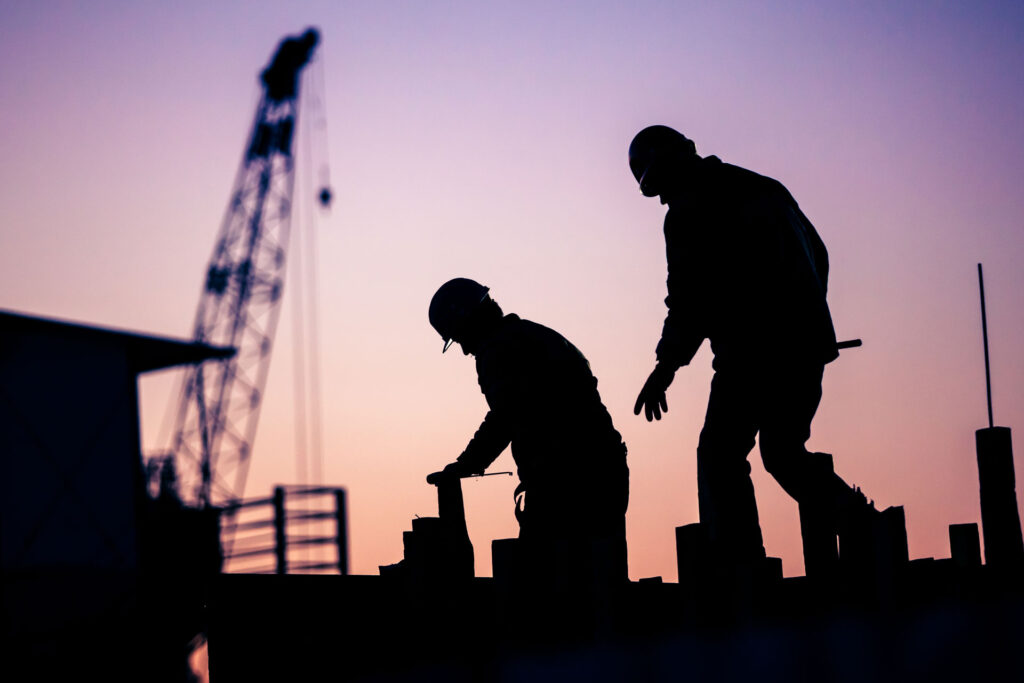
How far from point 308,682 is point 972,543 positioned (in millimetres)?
3364

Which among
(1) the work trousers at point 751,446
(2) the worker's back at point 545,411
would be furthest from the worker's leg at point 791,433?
(2) the worker's back at point 545,411

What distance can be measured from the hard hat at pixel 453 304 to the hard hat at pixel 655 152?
141 cm

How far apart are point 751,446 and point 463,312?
1.96 meters

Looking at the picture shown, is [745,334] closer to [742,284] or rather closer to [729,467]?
[742,284]

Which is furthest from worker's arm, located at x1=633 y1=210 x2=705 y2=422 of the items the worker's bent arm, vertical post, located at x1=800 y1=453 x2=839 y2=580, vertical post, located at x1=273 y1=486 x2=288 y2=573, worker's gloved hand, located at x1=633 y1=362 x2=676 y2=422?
vertical post, located at x1=273 y1=486 x2=288 y2=573

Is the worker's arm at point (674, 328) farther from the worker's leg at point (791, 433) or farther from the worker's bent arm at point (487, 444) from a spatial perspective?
the worker's bent arm at point (487, 444)

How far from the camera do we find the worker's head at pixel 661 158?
6086mm

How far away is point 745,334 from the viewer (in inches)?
236

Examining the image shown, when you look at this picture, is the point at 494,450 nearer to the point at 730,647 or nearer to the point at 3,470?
the point at 730,647

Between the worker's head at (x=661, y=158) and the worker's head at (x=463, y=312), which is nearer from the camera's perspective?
the worker's head at (x=661, y=158)

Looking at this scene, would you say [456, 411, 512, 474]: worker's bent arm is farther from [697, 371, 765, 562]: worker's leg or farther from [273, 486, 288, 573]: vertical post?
[273, 486, 288, 573]: vertical post

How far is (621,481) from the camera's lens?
7.05 metres

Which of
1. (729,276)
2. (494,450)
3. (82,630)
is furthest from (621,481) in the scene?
(82,630)

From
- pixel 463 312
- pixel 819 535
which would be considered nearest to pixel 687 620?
pixel 819 535
